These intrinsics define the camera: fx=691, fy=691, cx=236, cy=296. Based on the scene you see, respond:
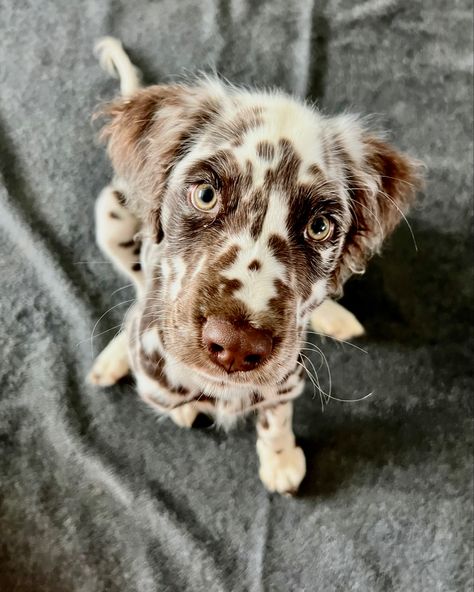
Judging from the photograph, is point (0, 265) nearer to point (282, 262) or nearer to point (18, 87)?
point (18, 87)

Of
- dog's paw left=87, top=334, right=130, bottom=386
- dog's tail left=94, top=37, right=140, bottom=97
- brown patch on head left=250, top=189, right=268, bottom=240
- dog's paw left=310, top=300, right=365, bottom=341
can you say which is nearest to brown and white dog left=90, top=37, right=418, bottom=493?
brown patch on head left=250, top=189, right=268, bottom=240

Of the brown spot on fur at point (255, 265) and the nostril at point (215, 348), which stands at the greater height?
the brown spot on fur at point (255, 265)

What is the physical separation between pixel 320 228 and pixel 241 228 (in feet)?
0.83

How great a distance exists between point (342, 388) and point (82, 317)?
1.10 m

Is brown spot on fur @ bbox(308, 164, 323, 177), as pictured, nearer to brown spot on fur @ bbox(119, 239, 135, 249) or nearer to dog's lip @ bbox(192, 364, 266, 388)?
dog's lip @ bbox(192, 364, 266, 388)

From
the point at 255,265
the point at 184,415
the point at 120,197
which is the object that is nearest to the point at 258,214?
the point at 255,265

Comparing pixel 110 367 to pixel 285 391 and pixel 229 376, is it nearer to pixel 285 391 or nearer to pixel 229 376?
pixel 285 391

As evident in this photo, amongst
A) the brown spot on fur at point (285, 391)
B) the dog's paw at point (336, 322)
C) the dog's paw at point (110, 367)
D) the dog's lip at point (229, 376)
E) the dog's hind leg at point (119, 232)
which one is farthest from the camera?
the dog's paw at point (336, 322)

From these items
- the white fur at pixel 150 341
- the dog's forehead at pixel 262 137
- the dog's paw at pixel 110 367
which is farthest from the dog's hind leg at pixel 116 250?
the dog's forehead at pixel 262 137

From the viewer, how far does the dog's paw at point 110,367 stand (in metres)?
2.70

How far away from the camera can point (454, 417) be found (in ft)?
9.16

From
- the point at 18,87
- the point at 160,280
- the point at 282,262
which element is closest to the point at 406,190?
the point at 282,262

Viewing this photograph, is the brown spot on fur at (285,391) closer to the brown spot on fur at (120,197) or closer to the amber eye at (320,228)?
the amber eye at (320,228)

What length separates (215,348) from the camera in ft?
5.63
